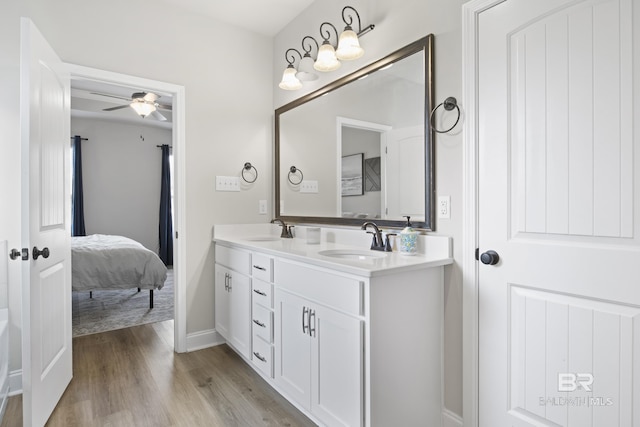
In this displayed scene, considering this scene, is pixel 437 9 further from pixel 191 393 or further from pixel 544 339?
pixel 191 393

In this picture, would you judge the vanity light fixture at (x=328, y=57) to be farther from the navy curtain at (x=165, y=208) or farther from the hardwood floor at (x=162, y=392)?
the navy curtain at (x=165, y=208)

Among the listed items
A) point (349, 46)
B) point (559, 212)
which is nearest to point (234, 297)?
point (349, 46)

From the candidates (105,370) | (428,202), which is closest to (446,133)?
(428,202)

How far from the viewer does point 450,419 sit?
5.39 feet

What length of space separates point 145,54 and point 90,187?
426 centimetres

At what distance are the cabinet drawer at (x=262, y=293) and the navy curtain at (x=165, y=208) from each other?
4.84 metres

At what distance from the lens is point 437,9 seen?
1.71 m

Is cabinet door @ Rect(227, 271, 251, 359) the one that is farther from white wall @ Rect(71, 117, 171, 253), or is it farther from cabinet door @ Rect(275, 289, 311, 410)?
white wall @ Rect(71, 117, 171, 253)

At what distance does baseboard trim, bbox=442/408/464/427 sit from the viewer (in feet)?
5.29

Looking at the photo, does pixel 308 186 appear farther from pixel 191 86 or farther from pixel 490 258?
A: pixel 490 258

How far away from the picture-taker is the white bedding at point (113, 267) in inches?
135

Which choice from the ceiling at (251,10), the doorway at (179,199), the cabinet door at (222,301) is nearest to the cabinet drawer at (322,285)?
the cabinet door at (222,301)

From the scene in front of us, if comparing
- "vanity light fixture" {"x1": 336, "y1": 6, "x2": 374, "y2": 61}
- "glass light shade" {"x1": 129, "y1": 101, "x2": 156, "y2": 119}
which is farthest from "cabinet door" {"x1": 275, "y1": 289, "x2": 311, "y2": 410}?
"glass light shade" {"x1": 129, "y1": 101, "x2": 156, "y2": 119}

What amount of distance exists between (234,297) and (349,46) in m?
1.80
